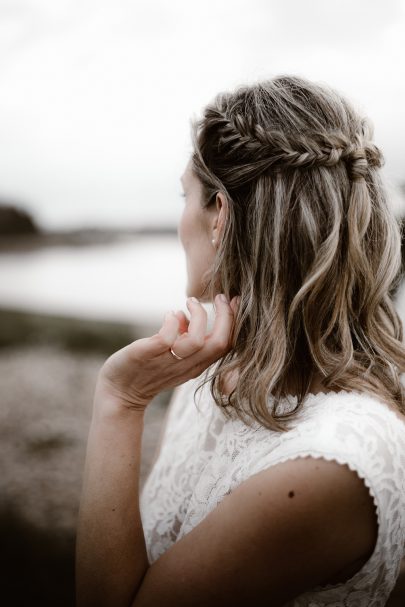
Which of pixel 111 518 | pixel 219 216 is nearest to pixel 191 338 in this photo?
pixel 219 216

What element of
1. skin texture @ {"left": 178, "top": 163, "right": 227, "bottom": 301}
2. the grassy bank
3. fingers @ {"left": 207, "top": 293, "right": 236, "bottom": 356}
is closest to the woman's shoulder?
fingers @ {"left": 207, "top": 293, "right": 236, "bottom": 356}

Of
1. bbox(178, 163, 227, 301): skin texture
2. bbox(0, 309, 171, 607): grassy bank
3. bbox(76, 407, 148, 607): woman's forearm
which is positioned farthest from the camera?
bbox(0, 309, 171, 607): grassy bank

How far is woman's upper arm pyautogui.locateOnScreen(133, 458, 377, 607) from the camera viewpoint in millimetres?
1237

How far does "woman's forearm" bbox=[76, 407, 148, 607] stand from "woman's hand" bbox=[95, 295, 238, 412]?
0.20 feet

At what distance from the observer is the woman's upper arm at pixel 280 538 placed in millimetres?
1237

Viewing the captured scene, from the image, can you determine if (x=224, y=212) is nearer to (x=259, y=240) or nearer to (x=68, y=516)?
(x=259, y=240)

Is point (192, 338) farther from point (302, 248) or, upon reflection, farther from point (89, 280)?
point (89, 280)

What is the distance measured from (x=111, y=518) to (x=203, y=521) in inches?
13.2

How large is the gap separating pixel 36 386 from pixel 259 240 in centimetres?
537

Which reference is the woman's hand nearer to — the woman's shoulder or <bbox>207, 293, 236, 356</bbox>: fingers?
<bbox>207, 293, 236, 356</bbox>: fingers

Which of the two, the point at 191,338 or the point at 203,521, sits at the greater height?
the point at 191,338

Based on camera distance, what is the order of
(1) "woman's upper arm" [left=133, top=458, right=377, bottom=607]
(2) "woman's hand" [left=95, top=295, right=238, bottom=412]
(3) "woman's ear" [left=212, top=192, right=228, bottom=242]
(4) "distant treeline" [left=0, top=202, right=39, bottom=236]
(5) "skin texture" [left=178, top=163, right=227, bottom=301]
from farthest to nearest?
(4) "distant treeline" [left=0, top=202, right=39, bottom=236]
(5) "skin texture" [left=178, top=163, right=227, bottom=301]
(3) "woman's ear" [left=212, top=192, right=228, bottom=242]
(2) "woman's hand" [left=95, top=295, right=238, bottom=412]
(1) "woman's upper arm" [left=133, top=458, right=377, bottom=607]

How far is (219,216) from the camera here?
175 cm

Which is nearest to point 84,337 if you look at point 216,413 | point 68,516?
point 68,516
